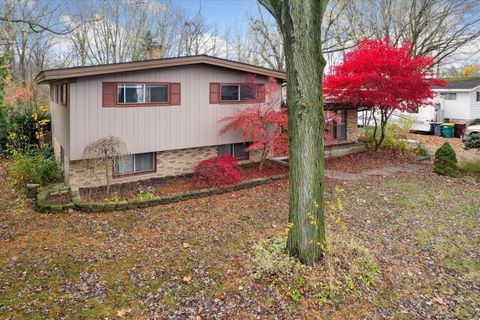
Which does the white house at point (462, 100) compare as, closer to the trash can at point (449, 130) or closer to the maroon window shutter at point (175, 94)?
the trash can at point (449, 130)

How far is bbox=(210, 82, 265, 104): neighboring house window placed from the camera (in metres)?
12.9

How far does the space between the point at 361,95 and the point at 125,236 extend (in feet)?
38.6

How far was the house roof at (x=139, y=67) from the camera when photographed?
955cm

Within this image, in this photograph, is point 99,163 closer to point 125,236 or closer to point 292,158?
point 125,236

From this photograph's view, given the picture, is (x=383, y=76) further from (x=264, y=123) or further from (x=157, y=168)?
(x=157, y=168)

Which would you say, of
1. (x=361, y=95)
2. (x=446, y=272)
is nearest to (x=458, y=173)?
(x=361, y=95)

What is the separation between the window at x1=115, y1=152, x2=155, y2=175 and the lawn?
2.77m

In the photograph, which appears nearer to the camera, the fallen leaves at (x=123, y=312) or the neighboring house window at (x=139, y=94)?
the fallen leaves at (x=123, y=312)

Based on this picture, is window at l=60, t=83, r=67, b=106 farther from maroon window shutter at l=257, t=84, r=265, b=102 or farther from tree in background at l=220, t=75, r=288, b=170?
maroon window shutter at l=257, t=84, r=265, b=102

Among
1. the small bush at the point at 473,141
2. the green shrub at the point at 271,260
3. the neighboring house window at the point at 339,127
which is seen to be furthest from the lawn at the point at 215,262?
the small bush at the point at 473,141

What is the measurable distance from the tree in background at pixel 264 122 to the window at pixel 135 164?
289 cm

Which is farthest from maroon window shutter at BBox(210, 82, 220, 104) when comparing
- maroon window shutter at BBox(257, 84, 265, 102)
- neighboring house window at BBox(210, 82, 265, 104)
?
maroon window shutter at BBox(257, 84, 265, 102)

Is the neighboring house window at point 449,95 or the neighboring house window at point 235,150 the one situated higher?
the neighboring house window at point 449,95

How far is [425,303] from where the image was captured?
17.2 ft
